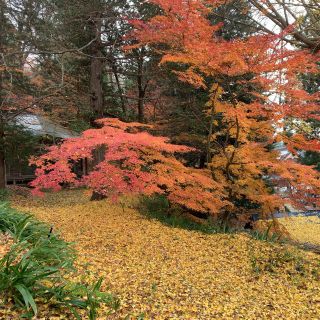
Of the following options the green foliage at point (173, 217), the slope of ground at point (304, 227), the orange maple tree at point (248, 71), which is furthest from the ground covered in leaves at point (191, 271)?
the slope of ground at point (304, 227)

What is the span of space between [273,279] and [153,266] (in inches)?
84.8

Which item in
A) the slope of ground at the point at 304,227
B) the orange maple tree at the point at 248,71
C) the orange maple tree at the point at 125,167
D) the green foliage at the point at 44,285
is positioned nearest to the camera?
the green foliage at the point at 44,285

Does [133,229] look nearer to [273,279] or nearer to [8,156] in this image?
[273,279]

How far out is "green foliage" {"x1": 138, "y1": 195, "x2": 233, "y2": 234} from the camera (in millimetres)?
9062

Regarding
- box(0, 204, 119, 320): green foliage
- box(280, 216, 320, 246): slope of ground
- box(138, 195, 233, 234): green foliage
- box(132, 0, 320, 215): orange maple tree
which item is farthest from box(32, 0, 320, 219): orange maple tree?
box(280, 216, 320, 246): slope of ground

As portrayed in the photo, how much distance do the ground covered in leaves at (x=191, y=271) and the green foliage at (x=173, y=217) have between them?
24.7 inches

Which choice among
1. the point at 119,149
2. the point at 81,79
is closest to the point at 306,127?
the point at 119,149

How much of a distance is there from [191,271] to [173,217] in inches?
162

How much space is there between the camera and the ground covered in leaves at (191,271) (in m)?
4.38

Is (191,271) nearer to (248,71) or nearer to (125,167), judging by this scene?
(125,167)

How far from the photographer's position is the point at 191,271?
5.65 meters

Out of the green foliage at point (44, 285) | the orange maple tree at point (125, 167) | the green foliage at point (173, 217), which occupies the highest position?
the orange maple tree at point (125, 167)

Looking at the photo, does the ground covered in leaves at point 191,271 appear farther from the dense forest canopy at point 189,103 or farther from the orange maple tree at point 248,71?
the orange maple tree at point 248,71

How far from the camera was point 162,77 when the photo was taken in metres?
12.6
